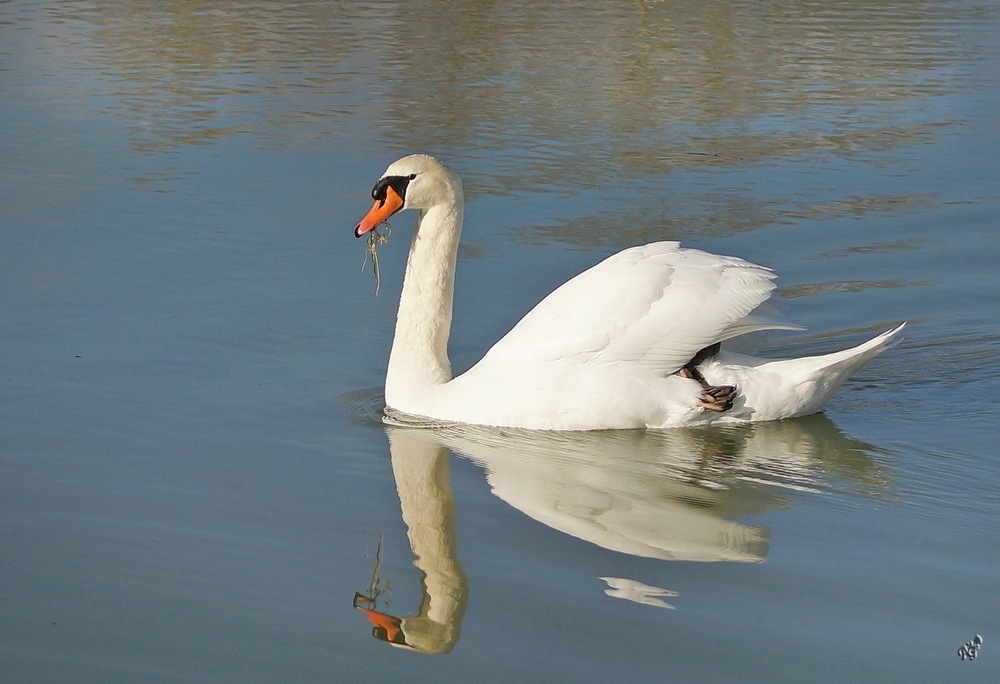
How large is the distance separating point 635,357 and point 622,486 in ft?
2.44

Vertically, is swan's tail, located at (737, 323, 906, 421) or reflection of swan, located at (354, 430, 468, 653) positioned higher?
swan's tail, located at (737, 323, 906, 421)

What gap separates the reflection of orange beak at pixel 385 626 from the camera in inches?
172

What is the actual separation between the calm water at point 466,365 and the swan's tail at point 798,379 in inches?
5.7

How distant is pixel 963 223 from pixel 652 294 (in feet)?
12.8

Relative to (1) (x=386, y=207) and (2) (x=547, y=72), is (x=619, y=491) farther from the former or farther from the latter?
(2) (x=547, y=72)

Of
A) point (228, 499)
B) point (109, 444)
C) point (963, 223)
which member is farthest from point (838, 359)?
point (963, 223)

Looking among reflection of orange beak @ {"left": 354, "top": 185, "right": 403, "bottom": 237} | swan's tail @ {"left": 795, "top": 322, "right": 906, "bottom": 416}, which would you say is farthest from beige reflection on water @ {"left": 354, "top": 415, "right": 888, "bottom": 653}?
reflection of orange beak @ {"left": 354, "top": 185, "right": 403, "bottom": 237}

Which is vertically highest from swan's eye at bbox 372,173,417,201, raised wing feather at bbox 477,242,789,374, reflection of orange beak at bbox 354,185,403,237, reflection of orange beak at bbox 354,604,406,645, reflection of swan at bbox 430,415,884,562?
swan's eye at bbox 372,173,417,201

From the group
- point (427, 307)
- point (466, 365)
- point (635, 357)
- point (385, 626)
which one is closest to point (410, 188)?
point (427, 307)

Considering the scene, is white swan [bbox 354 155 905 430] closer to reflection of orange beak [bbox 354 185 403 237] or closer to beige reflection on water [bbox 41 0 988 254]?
reflection of orange beak [bbox 354 185 403 237]

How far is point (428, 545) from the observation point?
5086mm

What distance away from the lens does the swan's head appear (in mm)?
6395

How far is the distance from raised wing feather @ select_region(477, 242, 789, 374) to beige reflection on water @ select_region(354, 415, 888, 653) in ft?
1.13

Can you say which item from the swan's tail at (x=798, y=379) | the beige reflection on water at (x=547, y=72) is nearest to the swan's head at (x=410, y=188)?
the swan's tail at (x=798, y=379)
